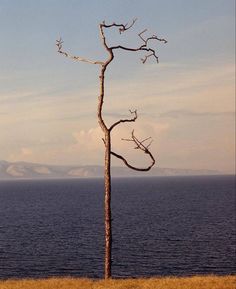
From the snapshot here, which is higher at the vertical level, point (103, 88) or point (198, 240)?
point (103, 88)

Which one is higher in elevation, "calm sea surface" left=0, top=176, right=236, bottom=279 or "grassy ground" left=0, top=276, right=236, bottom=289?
"grassy ground" left=0, top=276, right=236, bottom=289

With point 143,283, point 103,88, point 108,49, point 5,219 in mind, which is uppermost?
point 108,49

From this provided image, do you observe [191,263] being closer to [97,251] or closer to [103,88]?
[97,251]

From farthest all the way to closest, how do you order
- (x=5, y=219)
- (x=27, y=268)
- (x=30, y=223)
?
(x=5, y=219), (x=30, y=223), (x=27, y=268)

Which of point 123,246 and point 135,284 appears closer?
point 135,284

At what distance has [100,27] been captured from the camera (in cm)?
2431

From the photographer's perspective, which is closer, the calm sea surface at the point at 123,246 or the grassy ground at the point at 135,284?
the grassy ground at the point at 135,284

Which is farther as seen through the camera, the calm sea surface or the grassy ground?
the calm sea surface

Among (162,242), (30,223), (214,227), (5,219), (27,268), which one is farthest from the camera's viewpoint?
(5,219)

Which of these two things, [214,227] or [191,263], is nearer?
[191,263]

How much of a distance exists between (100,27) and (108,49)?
4.03 ft

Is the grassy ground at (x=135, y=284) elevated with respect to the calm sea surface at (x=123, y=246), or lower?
elevated

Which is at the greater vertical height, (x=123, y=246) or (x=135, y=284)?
(x=135, y=284)

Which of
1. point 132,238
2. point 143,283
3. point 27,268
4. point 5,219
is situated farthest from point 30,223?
point 143,283
